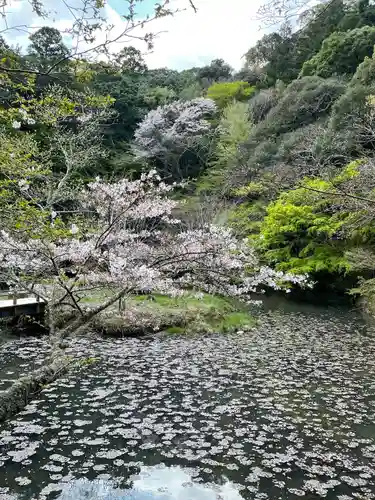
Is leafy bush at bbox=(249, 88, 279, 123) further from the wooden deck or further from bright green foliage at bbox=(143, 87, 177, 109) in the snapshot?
the wooden deck

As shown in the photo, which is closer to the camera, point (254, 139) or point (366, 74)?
point (366, 74)

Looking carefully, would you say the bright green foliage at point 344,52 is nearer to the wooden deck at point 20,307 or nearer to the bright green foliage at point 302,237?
the bright green foliage at point 302,237

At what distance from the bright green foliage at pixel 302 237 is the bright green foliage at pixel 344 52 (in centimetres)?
1466

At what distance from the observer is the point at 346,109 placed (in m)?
24.9

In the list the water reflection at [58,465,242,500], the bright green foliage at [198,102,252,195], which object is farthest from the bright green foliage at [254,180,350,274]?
the water reflection at [58,465,242,500]

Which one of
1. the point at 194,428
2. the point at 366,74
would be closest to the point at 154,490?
the point at 194,428

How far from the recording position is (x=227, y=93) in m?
38.9

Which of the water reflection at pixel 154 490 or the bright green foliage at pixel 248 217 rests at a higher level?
the bright green foliage at pixel 248 217

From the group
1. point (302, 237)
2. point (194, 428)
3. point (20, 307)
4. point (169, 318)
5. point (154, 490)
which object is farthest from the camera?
point (302, 237)

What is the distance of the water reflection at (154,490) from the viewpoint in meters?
4.92

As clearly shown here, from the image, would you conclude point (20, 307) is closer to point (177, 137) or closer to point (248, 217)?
point (248, 217)

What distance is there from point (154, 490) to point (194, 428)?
1616mm

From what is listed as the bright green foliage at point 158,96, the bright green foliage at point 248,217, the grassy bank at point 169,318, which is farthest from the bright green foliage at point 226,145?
the grassy bank at point 169,318

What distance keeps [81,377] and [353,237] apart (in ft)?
50.8
